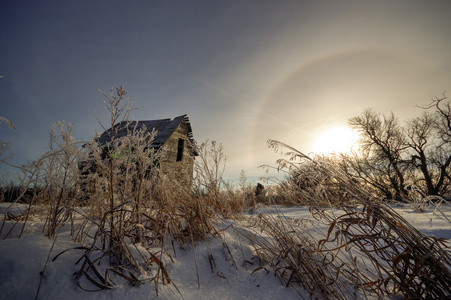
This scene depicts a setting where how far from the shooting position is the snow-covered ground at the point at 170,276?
0.97m

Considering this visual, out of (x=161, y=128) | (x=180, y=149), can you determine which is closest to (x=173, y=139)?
(x=180, y=149)

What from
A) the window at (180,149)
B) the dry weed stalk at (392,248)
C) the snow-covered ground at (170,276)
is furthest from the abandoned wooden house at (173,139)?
the dry weed stalk at (392,248)

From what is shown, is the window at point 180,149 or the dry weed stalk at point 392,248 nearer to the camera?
the dry weed stalk at point 392,248

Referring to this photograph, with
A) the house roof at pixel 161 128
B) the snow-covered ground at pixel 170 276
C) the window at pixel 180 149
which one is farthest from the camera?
the window at pixel 180 149

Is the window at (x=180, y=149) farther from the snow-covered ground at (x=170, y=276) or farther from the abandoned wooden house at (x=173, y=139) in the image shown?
the snow-covered ground at (x=170, y=276)

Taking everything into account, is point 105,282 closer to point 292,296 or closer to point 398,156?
point 292,296

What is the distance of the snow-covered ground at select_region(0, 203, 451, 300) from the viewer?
38.1 inches

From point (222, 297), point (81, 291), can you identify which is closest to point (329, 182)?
point (222, 297)

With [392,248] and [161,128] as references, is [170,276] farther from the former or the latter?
[161,128]

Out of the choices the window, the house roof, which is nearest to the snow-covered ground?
the house roof

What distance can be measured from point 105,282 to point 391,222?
1.73m

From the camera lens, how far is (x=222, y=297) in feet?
3.89

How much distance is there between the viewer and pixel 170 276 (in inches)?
51.2

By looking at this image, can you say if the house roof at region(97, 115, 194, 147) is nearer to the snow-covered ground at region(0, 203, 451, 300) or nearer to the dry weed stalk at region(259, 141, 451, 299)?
the snow-covered ground at region(0, 203, 451, 300)
